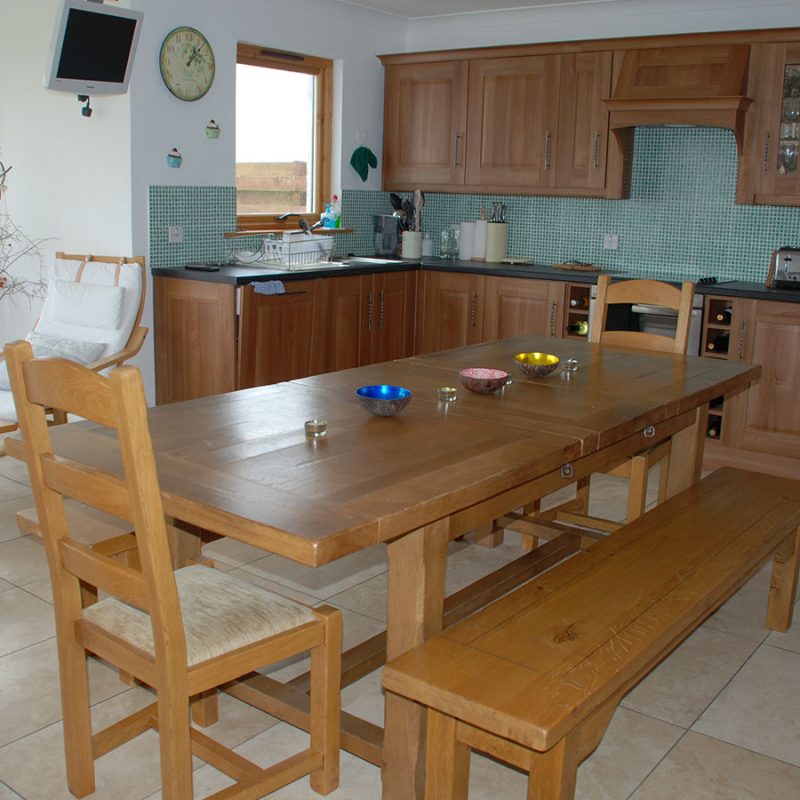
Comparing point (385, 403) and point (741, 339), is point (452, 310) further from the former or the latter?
point (385, 403)

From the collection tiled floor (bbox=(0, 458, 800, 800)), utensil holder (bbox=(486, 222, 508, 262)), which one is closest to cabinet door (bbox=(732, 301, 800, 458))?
tiled floor (bbox=(0, 458, 800, 800))

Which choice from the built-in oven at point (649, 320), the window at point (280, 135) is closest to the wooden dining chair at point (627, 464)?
the built-in oven at point (649, 320)

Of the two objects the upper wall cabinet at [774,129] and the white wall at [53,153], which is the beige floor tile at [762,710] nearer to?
the upper wall cabinet at [774,129]

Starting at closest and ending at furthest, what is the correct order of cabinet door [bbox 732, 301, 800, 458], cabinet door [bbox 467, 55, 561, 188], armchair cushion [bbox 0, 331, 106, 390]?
armchair cushion [bbox 0, 331, 106, 390] → cabinet door [bbox 732, 301, 800, 458] → cabinet door [bbox 467, 55, 561, 188]

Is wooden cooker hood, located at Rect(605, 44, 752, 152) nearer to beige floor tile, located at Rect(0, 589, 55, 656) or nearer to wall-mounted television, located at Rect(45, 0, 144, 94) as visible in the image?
wall-mounted television, located at Rect(45, 0, 144, 94)

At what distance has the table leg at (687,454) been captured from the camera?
340cm

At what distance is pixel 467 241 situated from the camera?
20.4ft

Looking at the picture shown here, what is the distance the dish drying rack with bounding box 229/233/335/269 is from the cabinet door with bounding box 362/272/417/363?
34 cm

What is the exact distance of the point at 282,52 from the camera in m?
5.71

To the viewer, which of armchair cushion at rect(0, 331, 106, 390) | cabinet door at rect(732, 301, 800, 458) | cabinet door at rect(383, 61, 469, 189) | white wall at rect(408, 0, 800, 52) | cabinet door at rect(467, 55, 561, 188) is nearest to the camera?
armchair cushion at rect(0, 331, 106, 390)

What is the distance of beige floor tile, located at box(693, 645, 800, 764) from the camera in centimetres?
256

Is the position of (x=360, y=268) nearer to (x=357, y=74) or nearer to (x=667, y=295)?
(x=357, y=74)

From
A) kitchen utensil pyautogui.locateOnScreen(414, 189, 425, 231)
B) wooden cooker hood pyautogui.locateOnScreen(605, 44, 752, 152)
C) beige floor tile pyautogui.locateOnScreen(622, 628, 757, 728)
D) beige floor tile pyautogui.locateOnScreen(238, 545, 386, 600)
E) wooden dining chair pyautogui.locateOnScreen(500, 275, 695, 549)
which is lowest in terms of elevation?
beige floor tile pyautogui.locateOnScreen(622, 628, 757, 728)

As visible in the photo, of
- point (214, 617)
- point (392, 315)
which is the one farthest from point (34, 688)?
point (392, 315)
